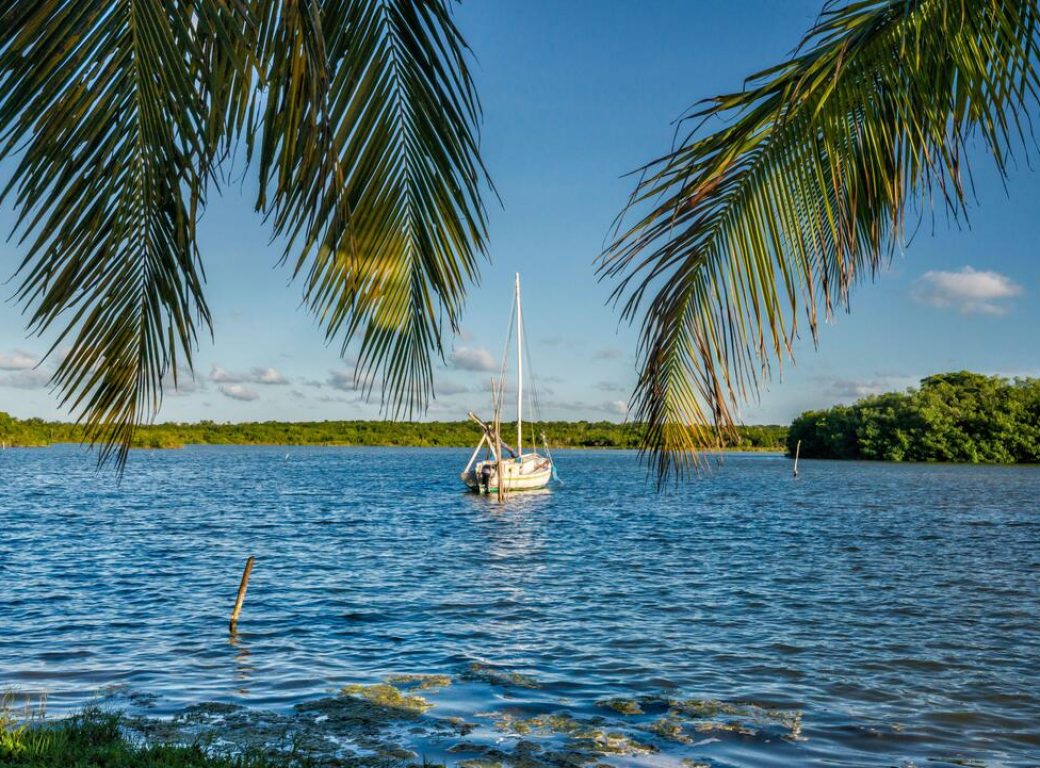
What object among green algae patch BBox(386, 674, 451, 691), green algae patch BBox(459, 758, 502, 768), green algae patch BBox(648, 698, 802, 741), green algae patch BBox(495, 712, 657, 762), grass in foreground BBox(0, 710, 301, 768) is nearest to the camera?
grass in foreground BBox(0, 710, 301, 768)

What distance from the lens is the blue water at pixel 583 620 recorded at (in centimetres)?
1161

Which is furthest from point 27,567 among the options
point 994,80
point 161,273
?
point 994,80

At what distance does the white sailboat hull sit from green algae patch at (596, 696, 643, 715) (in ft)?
131

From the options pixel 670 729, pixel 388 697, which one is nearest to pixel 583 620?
pixel 388 697

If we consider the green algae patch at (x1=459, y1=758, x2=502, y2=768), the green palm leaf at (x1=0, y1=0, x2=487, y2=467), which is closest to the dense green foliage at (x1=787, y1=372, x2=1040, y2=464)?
the green algae patch at (x1=459, y1=758, x2=502, y2=768)

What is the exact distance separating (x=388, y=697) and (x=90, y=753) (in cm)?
496

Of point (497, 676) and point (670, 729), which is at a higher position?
point (670, 729)

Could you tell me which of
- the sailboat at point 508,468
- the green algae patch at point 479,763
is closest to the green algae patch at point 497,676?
the green algae patch at point 479,763

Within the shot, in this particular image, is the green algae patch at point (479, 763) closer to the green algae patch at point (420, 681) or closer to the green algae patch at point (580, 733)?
the green algae patch at point (580, 733)

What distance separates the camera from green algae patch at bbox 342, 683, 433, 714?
11375 millimetres

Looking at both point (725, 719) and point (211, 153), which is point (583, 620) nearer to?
point (725, 719)

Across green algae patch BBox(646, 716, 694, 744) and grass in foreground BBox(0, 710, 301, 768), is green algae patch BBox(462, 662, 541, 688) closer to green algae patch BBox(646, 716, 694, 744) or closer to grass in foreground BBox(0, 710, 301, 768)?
green algae patch BBox(646, 716, 694, 744)

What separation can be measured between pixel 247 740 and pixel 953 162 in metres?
9.04

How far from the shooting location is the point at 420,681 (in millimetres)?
12766
